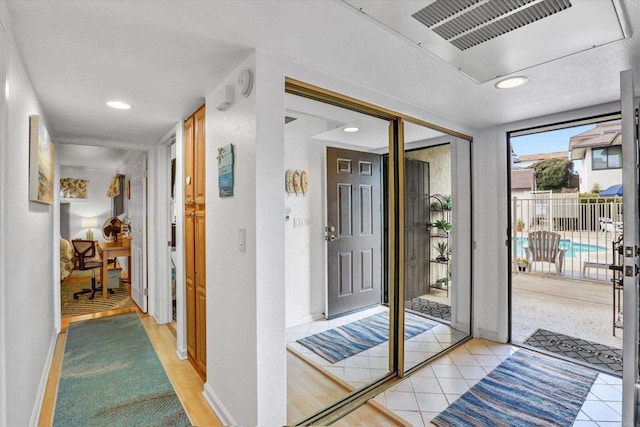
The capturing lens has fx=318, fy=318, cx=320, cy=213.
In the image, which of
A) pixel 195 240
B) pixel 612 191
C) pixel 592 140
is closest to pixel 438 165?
pixel 195 240

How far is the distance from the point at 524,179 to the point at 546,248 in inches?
98.2

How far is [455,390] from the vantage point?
228cm

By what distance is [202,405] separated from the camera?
213 centimetres

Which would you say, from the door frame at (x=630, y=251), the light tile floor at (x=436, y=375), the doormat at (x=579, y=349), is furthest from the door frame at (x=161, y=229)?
the doormat at (x=579, y=349)

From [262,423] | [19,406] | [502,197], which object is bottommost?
[262,423]

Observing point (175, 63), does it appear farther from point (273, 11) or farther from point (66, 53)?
point (273, 11)

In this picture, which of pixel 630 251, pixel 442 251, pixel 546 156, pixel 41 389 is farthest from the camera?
pixel 546 156

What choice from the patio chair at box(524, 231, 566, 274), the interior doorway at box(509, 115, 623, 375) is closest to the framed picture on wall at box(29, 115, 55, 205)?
the interior doorway at box(509, 115, 623, 375)

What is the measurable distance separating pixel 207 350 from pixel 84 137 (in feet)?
9.15

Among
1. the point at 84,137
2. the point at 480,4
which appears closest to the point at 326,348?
the point at 480,4

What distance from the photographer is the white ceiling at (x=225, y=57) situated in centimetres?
128

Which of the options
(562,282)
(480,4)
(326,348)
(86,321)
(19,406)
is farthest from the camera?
(562,282)

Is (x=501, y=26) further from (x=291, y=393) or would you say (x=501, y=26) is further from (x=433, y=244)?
(x=433, y=244)

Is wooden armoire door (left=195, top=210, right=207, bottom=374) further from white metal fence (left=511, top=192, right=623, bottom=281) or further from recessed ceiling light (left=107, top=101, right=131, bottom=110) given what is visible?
white metal fence (left=511, top=192, right=623, bottom=281)
